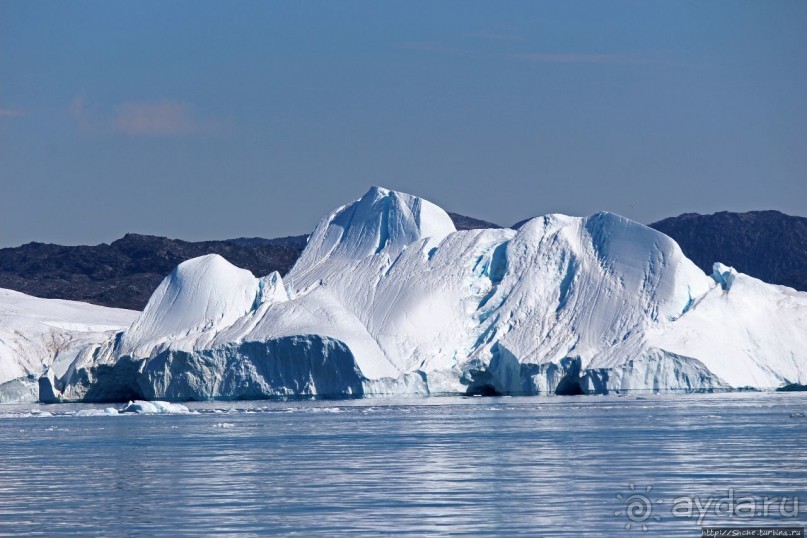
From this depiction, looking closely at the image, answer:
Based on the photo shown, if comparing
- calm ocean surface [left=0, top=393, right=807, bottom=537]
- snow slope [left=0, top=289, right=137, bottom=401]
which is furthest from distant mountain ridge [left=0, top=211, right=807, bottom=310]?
calm ocean surface [left=0, top=393, right=807, bottom=537]

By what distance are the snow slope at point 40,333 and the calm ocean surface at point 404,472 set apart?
64.1ft

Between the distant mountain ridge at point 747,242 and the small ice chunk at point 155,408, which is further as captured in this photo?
the distant mountain ridge at point 747,242

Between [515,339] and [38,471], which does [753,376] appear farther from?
[38,471]

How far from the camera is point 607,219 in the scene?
1935 inches

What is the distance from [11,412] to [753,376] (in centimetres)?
2444

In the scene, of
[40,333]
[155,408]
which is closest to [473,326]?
[155,408]

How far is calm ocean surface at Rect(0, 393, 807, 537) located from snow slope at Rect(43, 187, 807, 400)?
31.7 feet

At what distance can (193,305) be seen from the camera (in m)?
48.5

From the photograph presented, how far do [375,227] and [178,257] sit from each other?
80.7 meters

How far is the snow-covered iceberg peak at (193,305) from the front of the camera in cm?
4744

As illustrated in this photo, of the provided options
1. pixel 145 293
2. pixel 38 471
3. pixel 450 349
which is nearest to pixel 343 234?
pixel 450 349

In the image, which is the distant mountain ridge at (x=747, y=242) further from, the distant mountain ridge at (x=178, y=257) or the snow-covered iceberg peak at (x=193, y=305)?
the snow-covered iceberg peak at (x=193, y=305)

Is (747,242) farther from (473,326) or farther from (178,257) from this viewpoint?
(473,326)

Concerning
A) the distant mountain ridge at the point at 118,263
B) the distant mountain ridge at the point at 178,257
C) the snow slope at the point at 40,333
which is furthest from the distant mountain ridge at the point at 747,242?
the snow slope at the point at 40,333
